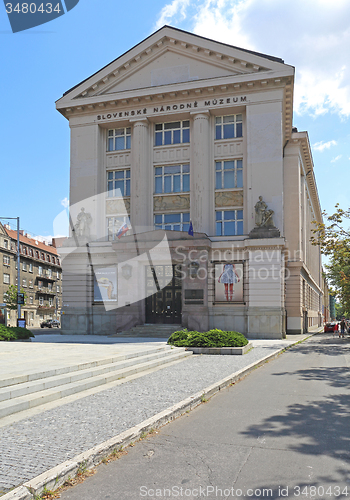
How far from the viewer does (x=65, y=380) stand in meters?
10.0

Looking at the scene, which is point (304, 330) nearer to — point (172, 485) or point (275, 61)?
point (275, 61)

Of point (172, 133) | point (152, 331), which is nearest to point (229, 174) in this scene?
point (172, 133)

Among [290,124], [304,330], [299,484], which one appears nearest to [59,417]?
[299,484]

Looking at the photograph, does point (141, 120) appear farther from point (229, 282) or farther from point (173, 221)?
point (229, 282)

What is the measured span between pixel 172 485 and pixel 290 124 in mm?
36403

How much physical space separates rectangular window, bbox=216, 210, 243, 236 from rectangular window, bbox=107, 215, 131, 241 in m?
7.02

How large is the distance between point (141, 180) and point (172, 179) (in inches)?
93.4

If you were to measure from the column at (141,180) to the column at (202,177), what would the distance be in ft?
11.3

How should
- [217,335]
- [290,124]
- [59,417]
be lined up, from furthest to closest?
[290,124]
[217,335]
[59,417]

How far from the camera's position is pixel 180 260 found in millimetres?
30156

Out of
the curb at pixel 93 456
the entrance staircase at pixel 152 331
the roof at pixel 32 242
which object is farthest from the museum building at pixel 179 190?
the roof at pixel 32 242

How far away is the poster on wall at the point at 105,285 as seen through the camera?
32594 mm

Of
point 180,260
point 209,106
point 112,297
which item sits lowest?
point 112,297

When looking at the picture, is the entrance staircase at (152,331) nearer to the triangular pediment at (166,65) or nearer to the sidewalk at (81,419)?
the sidewalk at (81,419)
